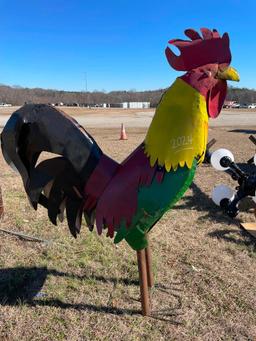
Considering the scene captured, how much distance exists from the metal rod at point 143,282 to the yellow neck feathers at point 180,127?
1.00 m

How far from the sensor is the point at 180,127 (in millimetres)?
2328

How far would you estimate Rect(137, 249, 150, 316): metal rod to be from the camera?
3.00 m

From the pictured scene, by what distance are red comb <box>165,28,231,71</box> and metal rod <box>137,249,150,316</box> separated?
1.61 metres

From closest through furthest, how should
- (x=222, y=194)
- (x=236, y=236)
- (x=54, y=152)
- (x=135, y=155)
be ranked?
(x=135, y=155) < (x=54, y=152) < (x=236, y=236) < (x=222, y=194)

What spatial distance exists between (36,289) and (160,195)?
6.62 feet

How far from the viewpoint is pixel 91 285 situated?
3.68 metres

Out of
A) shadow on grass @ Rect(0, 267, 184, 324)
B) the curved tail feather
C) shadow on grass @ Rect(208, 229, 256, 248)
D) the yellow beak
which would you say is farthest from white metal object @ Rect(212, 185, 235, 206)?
the yellow beak

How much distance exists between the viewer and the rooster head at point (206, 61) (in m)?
2.31

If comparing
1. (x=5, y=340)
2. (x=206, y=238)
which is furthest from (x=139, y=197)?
(x=206, y=238)

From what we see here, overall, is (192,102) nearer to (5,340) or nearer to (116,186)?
(116,186)

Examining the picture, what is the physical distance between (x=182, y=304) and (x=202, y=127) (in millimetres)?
1942

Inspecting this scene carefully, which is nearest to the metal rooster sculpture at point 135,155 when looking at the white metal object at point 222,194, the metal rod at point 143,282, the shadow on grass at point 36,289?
the metal rod at point 143,282

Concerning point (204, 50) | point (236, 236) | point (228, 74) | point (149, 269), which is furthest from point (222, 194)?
point (204, 50)

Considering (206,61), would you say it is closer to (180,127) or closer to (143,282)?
(180,127)
